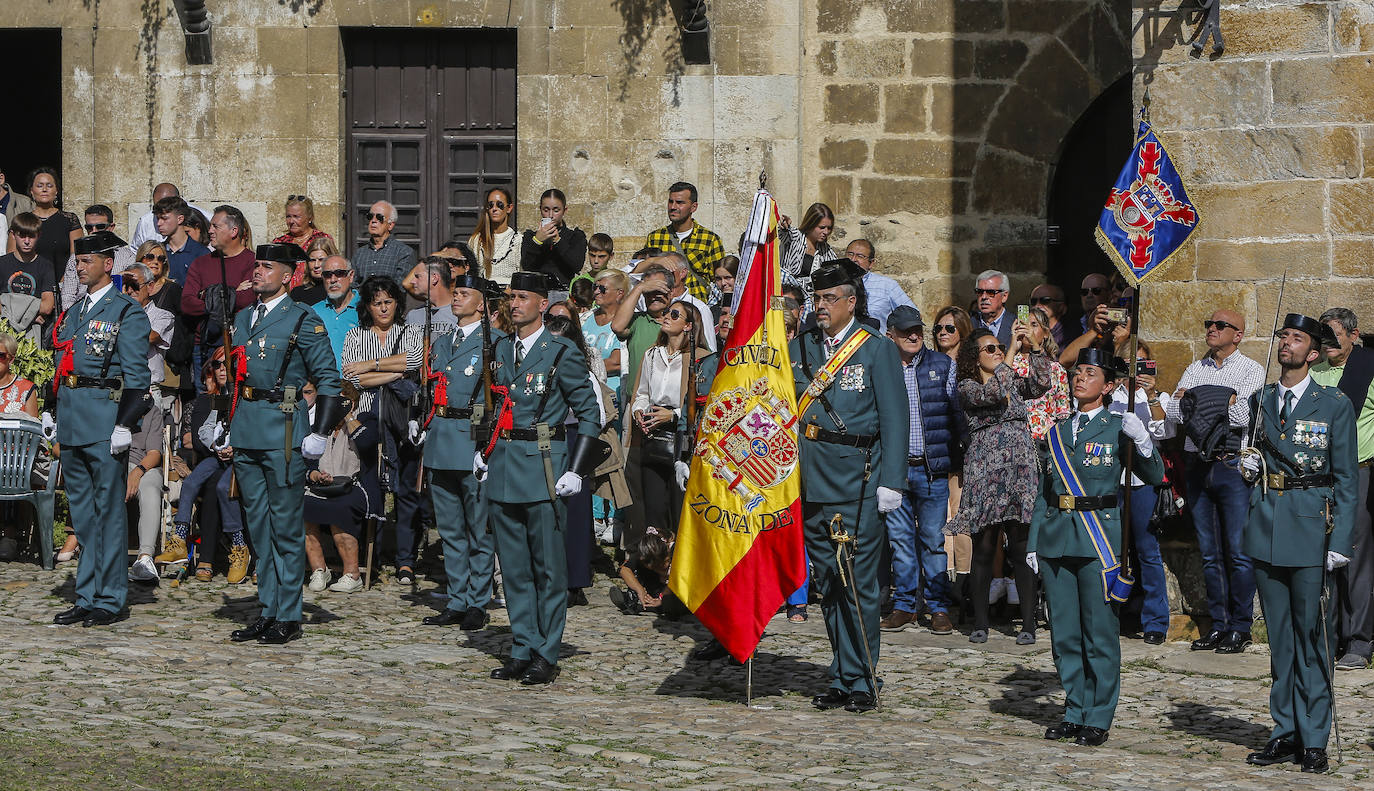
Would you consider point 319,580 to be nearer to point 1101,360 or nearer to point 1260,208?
point 1101,360

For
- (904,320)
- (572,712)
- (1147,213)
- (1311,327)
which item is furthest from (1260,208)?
(572,712)

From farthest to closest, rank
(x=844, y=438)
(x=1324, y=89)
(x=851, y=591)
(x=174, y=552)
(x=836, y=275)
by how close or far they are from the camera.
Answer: (x=174, y=552)
(x=1324, y=89)
(x=836, y=275)
(x=844, y=438)
(x=851, y=591)

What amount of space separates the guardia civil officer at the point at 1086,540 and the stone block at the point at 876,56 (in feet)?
22.2

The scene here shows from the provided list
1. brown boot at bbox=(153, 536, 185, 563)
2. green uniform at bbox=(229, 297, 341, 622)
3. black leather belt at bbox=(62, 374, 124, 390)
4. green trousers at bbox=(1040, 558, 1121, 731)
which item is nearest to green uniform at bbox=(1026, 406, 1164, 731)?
green trousers at bbox=(1040, 558, 1121, 731)

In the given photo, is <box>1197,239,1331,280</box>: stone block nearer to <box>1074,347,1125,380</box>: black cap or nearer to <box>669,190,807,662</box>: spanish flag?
<box>1074,347,1125,380</box>: black cap

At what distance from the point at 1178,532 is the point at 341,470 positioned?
5151 mm

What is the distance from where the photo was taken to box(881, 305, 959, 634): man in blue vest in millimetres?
11742

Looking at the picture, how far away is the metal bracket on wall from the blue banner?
0.62 metres

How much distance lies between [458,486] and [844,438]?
3032 millimetres

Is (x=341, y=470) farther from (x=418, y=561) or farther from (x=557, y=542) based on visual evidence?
(x=557, y=542)

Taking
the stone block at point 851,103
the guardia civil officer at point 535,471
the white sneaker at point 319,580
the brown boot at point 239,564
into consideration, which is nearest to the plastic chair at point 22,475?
the brown boot at point 239,564

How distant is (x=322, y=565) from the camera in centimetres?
1252

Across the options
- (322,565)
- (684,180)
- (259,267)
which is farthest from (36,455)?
(684,180)

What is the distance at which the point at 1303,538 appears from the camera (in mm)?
8617
